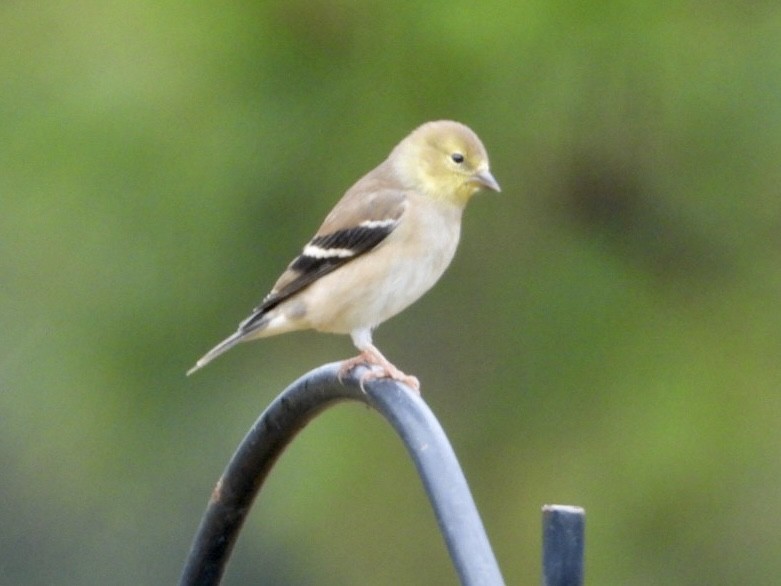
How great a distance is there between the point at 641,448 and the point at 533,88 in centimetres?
153

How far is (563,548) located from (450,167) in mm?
2662

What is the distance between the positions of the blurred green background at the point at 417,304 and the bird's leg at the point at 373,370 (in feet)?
7.24

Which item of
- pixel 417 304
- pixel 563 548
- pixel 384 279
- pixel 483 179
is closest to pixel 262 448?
pixel 563 548

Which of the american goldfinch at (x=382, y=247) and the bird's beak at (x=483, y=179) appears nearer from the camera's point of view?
the american goldfinch at (x=382, y=247)

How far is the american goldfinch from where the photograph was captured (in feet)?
14.3

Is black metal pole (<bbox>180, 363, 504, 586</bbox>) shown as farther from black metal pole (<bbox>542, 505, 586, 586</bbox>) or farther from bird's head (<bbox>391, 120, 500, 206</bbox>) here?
bird's head (<bbox>391, 120, 500, 206</bbox>)

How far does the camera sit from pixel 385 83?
648cm

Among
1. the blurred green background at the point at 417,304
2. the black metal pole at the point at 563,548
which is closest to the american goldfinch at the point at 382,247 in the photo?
the blurred green background at the point at 417,304

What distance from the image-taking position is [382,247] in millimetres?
4445

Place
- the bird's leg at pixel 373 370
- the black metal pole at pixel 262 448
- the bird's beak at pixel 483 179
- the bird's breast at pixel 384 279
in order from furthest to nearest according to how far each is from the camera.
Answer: the bird's beak at pixel 483 179 < the bird's breast at pixel 384 279 < the bird's leg at pixel 373 370 < the black metal pole at pixel 262 448

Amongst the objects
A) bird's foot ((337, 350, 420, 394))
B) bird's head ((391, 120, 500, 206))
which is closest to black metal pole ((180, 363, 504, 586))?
bird's foot ((337, 350, 420, 394))

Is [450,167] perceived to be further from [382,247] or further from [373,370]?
[373,370]

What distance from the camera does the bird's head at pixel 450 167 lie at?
4.70 meters

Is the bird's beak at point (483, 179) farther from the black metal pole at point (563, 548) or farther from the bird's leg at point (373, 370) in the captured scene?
the black metal pole at point (563, 548)
